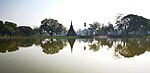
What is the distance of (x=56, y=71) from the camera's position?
9352mm

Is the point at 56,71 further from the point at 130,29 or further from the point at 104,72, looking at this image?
the point at 130,29

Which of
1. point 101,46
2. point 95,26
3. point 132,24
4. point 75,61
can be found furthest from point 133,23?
point 75,61

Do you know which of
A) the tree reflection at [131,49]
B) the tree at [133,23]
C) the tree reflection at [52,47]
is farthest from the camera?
the tree at [133,23]

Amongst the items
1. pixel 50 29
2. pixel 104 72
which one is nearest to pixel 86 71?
pixel 104 72

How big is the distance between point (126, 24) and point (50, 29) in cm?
3248

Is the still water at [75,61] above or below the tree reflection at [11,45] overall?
below


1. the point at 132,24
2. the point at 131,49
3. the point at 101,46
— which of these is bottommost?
the point at 131,49

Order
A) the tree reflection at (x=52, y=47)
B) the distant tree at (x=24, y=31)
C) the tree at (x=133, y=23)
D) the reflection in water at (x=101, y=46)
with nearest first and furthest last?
the reflection in water at (x=101, y=46) < the tree reflection at (x=52, y=47) < the tree at (x=133, y=23) < the distant tree at (x=24, y=31)

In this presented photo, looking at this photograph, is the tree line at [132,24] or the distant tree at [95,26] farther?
the distant tree at [95,26]

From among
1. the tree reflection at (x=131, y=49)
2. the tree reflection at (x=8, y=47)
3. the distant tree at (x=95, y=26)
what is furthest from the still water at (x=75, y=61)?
the distant tree at (x=95, y=26)

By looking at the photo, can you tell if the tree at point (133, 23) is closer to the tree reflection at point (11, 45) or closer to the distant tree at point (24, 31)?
the distant tree at point (24, 31)

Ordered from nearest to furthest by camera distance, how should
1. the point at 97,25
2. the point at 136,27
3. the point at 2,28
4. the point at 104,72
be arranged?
the point at 104,72
the point at 2,28
the point at 136,27
the point at 97,25

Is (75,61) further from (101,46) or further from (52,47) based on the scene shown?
(101,46)

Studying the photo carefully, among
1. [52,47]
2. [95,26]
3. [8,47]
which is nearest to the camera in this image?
[8,47]
